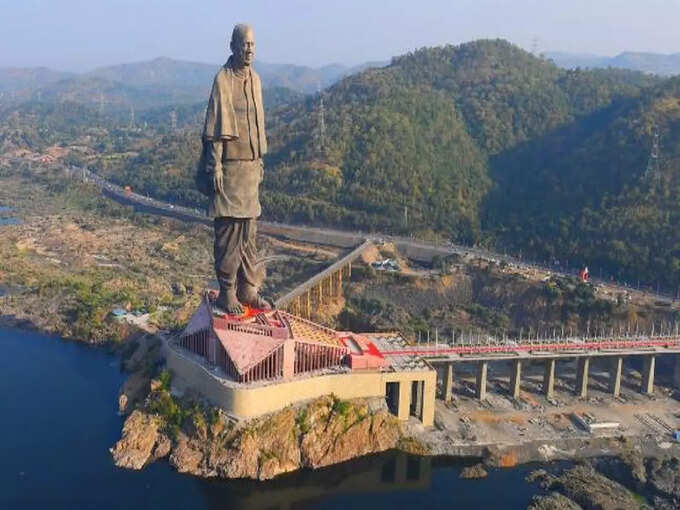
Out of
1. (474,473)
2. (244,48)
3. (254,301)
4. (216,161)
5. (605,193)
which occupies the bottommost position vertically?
(474,473)

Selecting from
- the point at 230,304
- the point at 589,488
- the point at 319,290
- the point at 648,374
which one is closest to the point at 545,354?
the point at 648,374

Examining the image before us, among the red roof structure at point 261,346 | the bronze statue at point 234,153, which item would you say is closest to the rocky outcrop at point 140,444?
the red roof structure at point 261,346

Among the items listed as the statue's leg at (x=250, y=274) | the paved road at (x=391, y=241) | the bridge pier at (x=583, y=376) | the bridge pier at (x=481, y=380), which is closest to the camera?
the statue's leg at (x=250, y=274)

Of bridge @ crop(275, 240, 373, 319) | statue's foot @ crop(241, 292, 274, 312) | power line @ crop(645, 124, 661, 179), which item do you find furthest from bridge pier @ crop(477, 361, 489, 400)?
power line @ crop(645, 124, 661, 179)

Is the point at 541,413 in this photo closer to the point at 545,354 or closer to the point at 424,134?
the point at 545,354

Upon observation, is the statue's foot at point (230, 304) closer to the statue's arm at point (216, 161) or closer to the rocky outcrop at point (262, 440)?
the rocky outcrop at point (262, 440)
